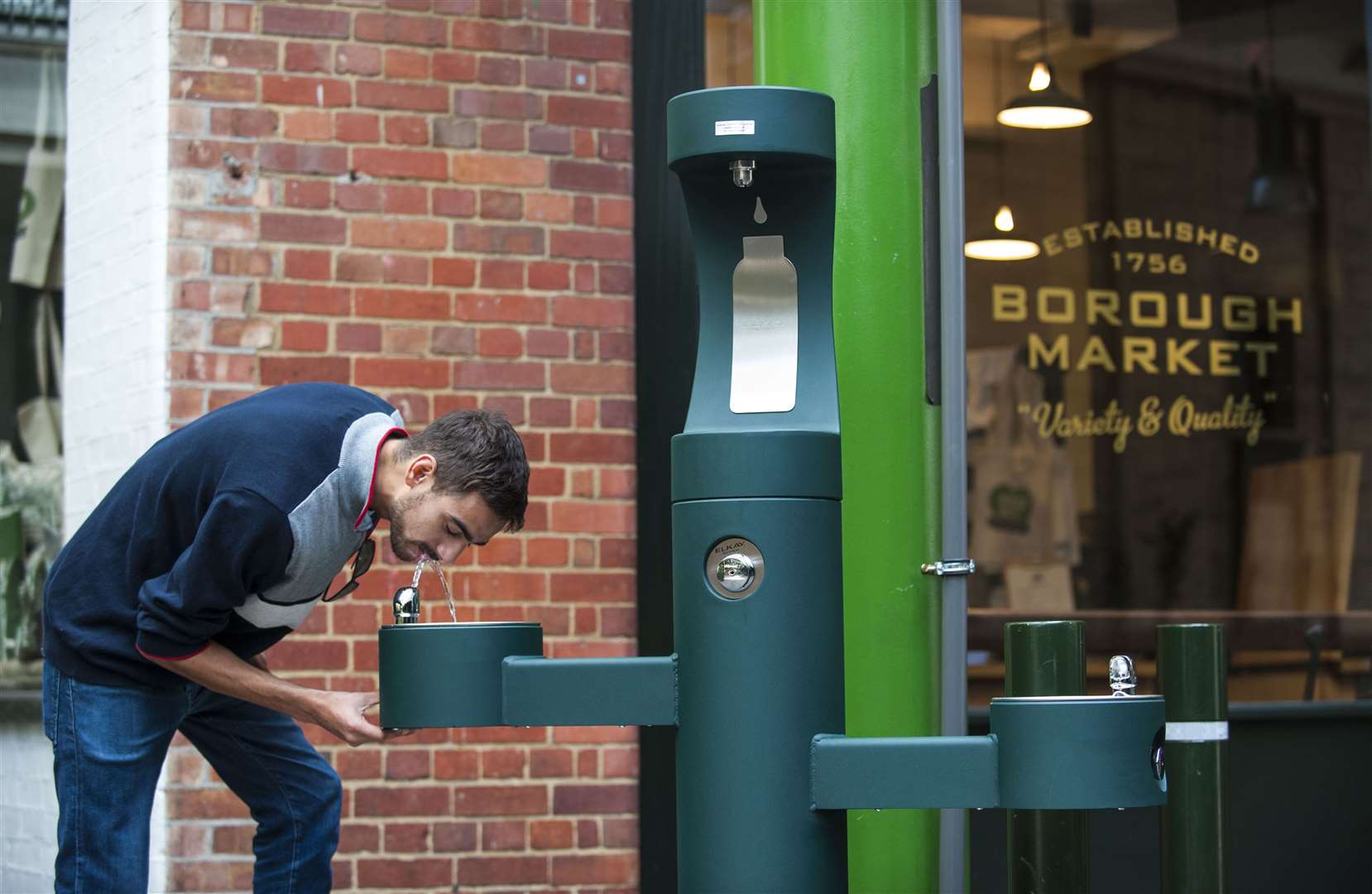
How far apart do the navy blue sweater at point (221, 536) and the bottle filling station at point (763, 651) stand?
0.51 meters

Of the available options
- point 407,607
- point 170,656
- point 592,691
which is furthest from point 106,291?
point 592,691

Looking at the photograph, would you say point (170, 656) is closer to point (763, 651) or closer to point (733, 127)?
point (763, 651)

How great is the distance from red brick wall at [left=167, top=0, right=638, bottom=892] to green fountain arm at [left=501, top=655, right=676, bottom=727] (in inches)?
89.9

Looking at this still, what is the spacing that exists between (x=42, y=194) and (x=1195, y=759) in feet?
12.7

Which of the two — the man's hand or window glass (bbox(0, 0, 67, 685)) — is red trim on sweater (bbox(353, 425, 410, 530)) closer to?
the man's hand

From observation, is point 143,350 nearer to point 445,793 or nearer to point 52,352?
point 52,352

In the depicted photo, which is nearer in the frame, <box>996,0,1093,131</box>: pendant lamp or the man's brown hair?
the man's brown hair

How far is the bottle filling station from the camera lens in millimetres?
2447

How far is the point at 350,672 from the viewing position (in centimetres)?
483

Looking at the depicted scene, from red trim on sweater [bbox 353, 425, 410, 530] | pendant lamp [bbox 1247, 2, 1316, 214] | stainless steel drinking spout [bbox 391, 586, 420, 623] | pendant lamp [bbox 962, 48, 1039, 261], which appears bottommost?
stainless steel drinking spout [bbox 391, 586, 420, 623]

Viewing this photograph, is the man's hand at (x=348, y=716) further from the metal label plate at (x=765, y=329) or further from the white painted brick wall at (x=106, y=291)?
the white painted brick wall at (x=106, y=291)

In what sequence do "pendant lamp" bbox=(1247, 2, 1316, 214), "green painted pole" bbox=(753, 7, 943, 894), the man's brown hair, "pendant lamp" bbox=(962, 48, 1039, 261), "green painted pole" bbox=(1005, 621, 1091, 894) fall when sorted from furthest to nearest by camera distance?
"pendant lamp" bbox=(1247, 2, 1316, 214) → "pendant lamp" bbox=(962, 48, 1039, 261) → "green painted pole" bbox=(1005, 621, 1091, 894) → the man's brown hair → "green painted pole" bbox=(753, 7, 943, 894)

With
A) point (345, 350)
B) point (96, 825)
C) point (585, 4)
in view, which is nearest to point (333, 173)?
point (345, 350)

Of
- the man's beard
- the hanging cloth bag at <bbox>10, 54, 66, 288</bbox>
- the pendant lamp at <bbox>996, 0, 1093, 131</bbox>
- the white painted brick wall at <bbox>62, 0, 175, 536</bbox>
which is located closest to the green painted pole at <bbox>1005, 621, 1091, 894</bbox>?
the man's beard
